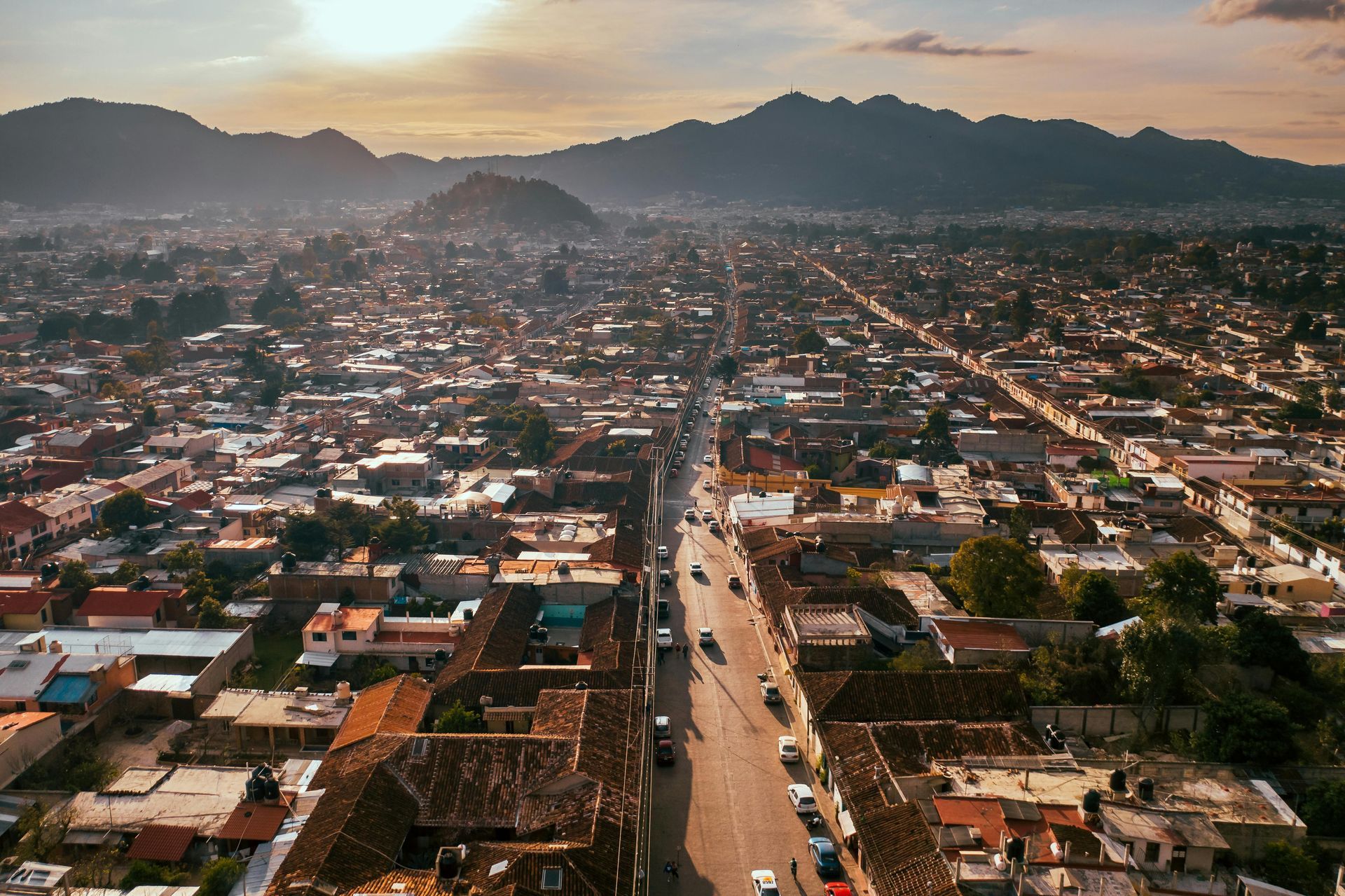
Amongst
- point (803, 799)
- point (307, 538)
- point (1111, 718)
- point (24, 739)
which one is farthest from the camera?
point (307, 538)

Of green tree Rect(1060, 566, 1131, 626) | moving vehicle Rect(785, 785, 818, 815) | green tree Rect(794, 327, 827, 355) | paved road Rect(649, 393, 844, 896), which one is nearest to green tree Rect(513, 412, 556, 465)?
paved road Rect(649, 393, 844, 896)

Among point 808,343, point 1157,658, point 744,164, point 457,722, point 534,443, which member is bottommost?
point 457,722

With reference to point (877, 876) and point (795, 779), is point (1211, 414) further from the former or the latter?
point (877, 876)

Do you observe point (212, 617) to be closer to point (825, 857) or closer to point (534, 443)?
point (825, 857)

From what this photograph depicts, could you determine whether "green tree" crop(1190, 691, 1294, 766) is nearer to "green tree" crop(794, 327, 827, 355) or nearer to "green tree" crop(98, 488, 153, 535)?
"green tree" crop(98, 488, 153, 535)

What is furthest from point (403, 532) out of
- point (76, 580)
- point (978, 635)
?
point (978, 635)

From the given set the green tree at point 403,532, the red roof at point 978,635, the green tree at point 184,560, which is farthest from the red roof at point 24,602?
the red roof at point 978,635
